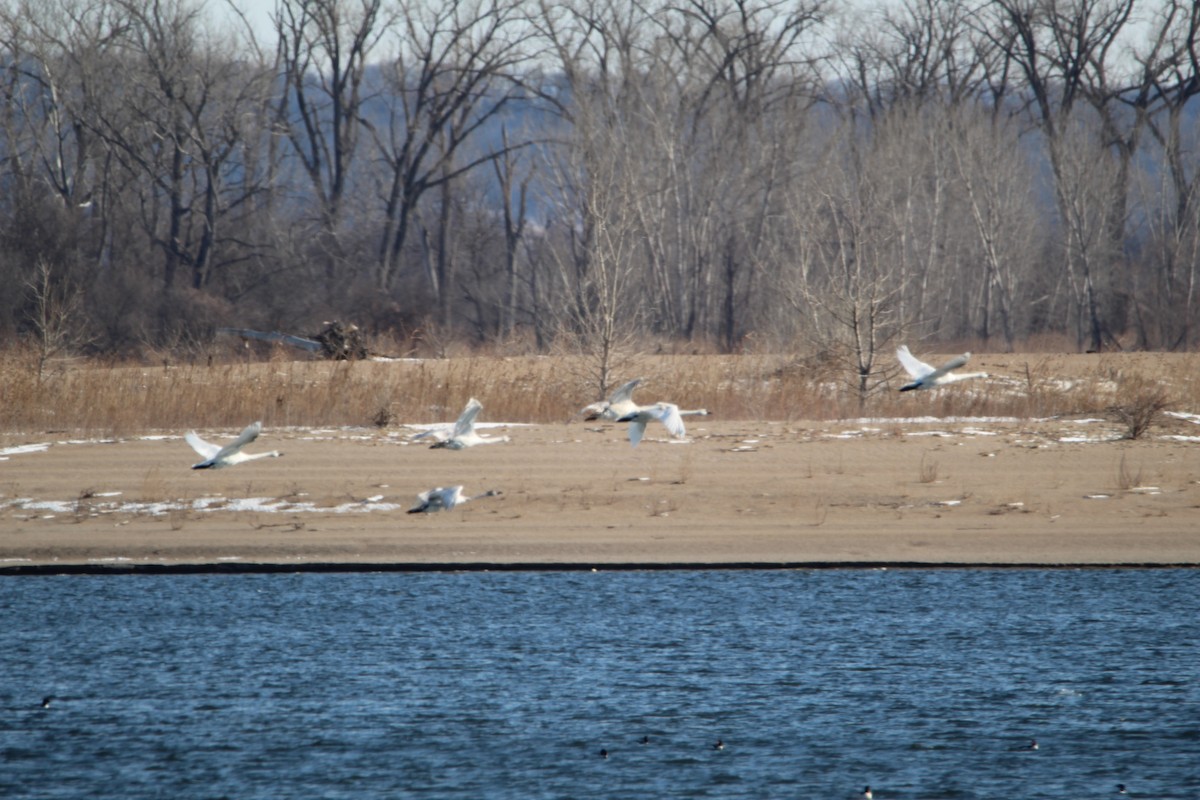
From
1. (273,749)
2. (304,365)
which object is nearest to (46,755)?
(273,749)

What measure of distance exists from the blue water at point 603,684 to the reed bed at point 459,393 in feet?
27.0

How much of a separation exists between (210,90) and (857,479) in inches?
1389

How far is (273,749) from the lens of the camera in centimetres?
959

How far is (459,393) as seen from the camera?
24266 millimetres

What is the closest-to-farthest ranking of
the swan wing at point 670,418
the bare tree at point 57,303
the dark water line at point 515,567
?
1. the dark water line at point 515,567
2. the swan wing at point 670,418
3. the bare tree at point 57,303

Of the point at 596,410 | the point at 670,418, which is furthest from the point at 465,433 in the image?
the point at 670,418

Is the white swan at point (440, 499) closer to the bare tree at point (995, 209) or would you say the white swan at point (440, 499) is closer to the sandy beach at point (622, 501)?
the sandy beach at point (622, 501)

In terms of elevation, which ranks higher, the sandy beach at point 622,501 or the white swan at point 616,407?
the white swan at point 616,407

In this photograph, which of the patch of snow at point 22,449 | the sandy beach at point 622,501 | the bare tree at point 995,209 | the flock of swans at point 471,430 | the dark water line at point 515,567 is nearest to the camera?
the dark water line at point 515,567

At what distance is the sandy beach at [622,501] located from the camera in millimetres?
14156

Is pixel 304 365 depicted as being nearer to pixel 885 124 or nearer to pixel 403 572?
pixel 403 572

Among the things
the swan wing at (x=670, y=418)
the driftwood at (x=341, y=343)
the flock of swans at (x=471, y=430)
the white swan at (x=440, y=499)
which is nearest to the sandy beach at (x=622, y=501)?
the white swan at (x=440, y=499)

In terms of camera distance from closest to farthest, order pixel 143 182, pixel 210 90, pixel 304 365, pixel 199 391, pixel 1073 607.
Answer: pixel 1073 607, pixel 199 391, pixel 304 365, pixel 210 90, pixel 143 182

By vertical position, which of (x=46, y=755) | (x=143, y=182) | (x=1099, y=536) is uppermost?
(x=143, y=182)
